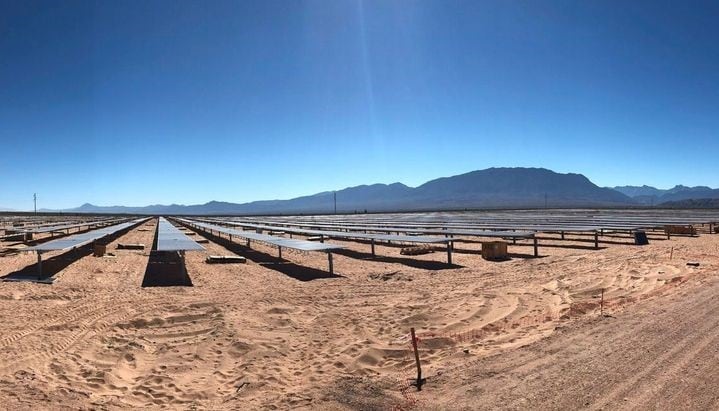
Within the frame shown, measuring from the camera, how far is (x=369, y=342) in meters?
7.66

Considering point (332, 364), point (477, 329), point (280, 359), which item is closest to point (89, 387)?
point (280, 359)

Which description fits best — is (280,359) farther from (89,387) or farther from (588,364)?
(588,364)

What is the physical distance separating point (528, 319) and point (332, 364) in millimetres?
4206

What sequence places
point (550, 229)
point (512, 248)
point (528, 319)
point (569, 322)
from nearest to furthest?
point (569, 322), point (528, 319), point (512, 248), point (550, 229)

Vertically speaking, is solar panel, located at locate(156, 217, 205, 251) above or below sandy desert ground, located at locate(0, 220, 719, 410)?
above

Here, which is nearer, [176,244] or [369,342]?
[369,342]

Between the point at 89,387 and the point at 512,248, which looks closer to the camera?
the point at 89,387

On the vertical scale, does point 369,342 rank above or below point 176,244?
below

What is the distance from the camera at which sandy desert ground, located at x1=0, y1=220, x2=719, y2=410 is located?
5.39 m

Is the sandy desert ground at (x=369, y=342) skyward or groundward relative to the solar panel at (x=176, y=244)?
groundward

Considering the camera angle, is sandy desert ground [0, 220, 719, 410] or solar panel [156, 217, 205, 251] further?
solar panel [156, 217, 205, 251]

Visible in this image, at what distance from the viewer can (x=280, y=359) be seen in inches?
279

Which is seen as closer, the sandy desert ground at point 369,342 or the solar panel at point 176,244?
the sandy desert ground at point 369,342

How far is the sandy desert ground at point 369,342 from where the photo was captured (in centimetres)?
539
